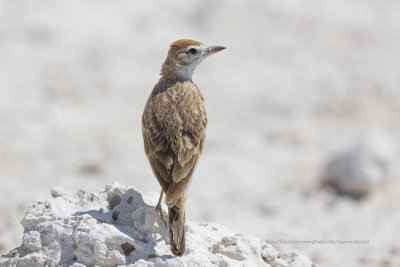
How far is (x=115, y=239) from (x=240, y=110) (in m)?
8.03

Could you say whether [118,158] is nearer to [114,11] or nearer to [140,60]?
[140,60]

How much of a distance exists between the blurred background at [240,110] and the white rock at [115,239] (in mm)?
2700

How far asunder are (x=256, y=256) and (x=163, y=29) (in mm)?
9468

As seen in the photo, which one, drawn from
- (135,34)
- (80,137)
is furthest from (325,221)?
(135,34)

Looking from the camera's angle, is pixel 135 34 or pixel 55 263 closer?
pixel 55 263

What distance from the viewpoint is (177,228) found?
436 cm

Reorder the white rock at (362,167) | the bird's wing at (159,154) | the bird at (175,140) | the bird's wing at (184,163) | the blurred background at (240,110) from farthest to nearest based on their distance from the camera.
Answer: the white rock at (362,167)
the blurred background at (240,110)
the bird's wing at (159,154)
the bird's wing at (184,163)
the bird at (175,140)

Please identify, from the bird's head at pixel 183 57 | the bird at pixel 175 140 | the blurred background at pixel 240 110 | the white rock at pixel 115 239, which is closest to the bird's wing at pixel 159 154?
the bird at pixel 175 140

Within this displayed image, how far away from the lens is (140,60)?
522 inches

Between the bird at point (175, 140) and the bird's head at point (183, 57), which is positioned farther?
the bird's head at point (183, 57)

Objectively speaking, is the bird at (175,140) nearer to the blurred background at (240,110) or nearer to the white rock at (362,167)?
the blurred background at (240,110)

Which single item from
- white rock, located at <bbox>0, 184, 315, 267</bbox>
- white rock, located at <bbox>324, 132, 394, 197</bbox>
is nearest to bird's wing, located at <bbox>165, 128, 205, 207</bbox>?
white rock, located at <bbox>0, 184, 315, 267</bbox>

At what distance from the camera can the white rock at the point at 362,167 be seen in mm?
10070

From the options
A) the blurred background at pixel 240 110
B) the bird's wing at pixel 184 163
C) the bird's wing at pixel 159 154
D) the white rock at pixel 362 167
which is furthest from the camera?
the white rock at pixel 362 167
